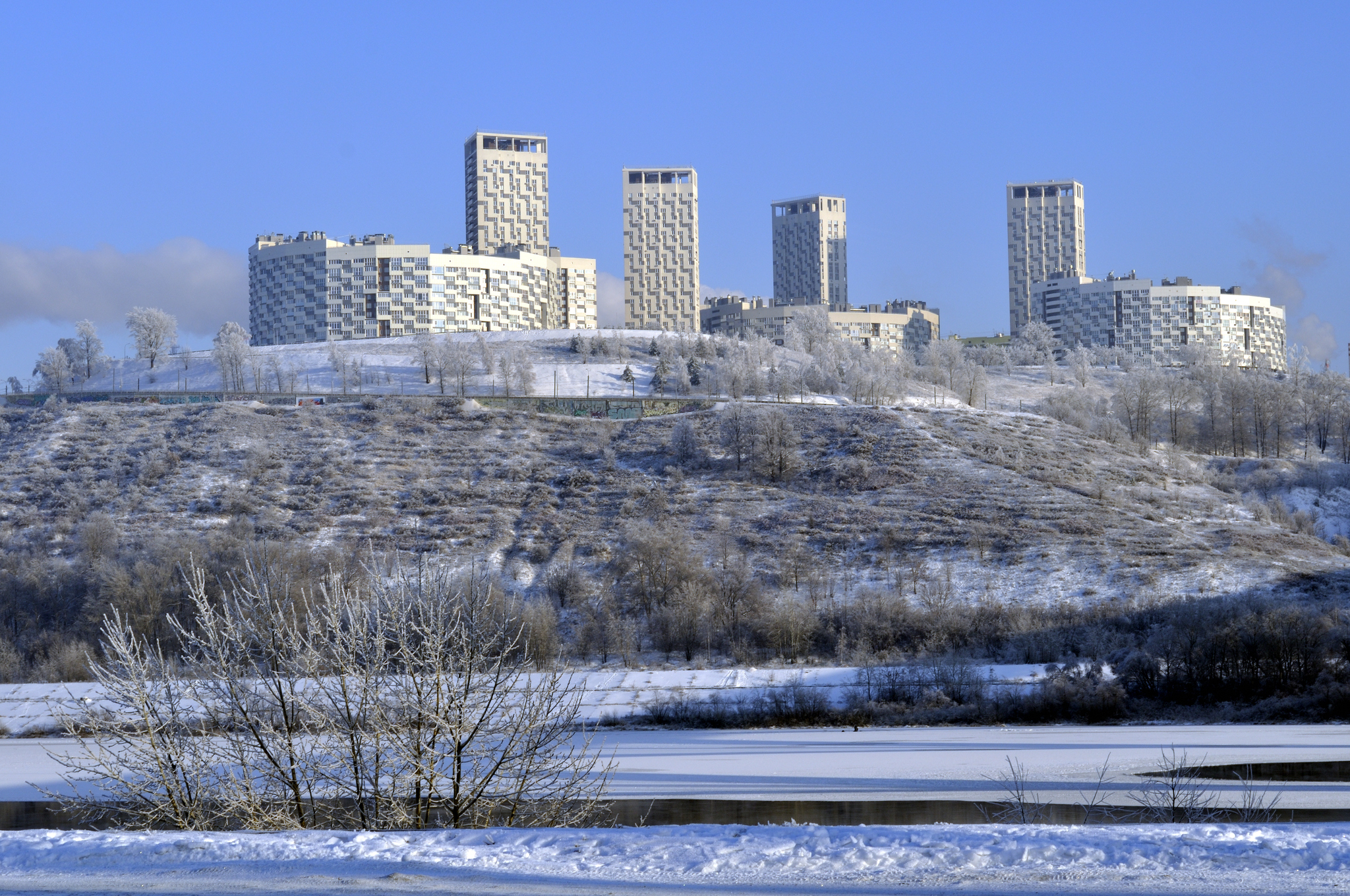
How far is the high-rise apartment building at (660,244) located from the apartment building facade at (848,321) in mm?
7214

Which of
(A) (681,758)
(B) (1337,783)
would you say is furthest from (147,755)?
(B) (1337,783)

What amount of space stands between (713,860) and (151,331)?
4327 inches

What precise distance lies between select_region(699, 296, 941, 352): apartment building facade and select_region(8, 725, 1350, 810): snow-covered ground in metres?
137

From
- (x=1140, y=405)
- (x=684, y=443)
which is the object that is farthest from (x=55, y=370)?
(x=1140, y=405)

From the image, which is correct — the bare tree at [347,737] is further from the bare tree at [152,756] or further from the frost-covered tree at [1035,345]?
the frost-covered tree at [1035,345]

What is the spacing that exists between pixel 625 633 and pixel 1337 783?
2319 centimetres

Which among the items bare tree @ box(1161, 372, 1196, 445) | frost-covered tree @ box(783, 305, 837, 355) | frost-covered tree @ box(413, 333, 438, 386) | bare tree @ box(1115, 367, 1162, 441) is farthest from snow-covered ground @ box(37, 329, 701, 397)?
bare tree @ box(1161, 372, 1196, 445)

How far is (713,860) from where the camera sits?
32.0 ft

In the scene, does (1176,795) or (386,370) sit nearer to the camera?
(1176,795)

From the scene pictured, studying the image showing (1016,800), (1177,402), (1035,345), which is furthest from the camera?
(1035,345)

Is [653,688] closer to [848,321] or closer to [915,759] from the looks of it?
[915,759]

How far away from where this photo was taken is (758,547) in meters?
47.1

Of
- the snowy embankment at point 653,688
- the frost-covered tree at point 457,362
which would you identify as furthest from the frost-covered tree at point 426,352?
the snowy embankment at point 653,688

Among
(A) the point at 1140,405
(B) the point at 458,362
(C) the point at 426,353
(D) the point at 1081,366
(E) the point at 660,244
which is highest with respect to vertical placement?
(E) the point at 660,244
